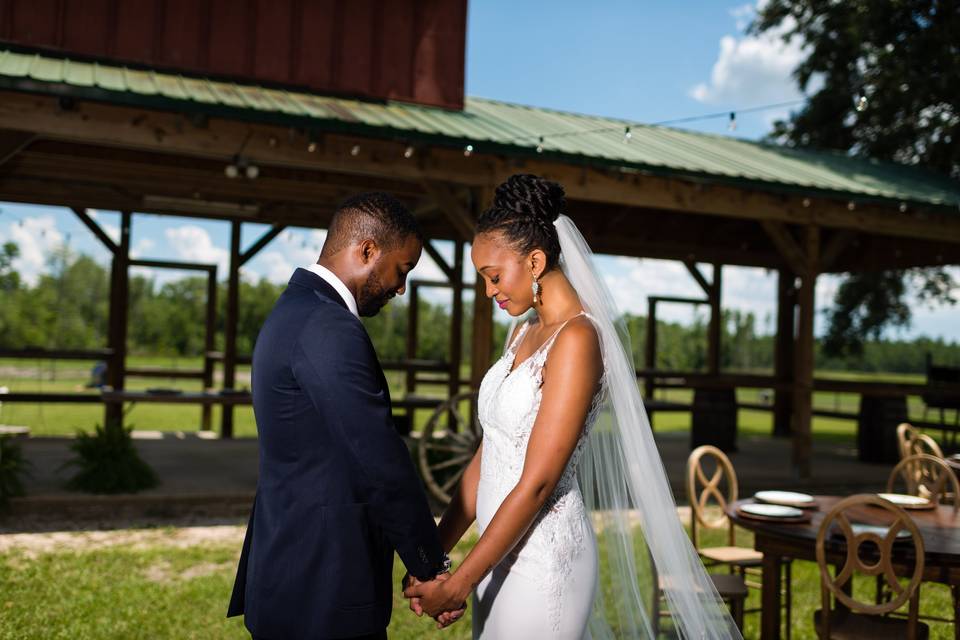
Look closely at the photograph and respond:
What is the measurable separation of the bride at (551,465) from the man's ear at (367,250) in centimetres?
40

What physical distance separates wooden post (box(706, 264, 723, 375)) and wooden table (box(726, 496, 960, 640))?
1042 cm

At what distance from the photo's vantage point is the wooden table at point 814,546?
12.7 ft

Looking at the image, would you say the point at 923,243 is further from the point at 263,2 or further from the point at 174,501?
the point at 174,501

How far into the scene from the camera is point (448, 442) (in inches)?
336

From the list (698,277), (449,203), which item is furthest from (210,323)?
(698,277)

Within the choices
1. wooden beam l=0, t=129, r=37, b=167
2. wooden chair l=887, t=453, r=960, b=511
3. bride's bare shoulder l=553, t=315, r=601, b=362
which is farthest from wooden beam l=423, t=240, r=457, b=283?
bride's bare shoulder l=553, t=315, r=601, b=362

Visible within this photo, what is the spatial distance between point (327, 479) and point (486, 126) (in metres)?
6.98

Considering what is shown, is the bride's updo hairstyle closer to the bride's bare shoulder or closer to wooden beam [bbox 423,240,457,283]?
the bride's bare shoulder

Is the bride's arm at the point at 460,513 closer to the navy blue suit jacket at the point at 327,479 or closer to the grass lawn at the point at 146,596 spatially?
the navy blue suit jacket at the point at 327,479

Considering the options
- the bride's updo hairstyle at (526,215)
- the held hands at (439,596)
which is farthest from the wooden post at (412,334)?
the held hands at (439,596)

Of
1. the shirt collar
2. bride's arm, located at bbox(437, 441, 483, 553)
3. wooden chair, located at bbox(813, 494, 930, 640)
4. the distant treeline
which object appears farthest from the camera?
the distant treeline

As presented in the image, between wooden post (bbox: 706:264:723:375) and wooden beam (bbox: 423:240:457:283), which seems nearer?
wooden beam (bbox: 423:240:457:283)

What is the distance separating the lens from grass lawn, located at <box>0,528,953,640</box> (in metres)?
4.65

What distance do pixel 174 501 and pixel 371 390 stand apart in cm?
647
